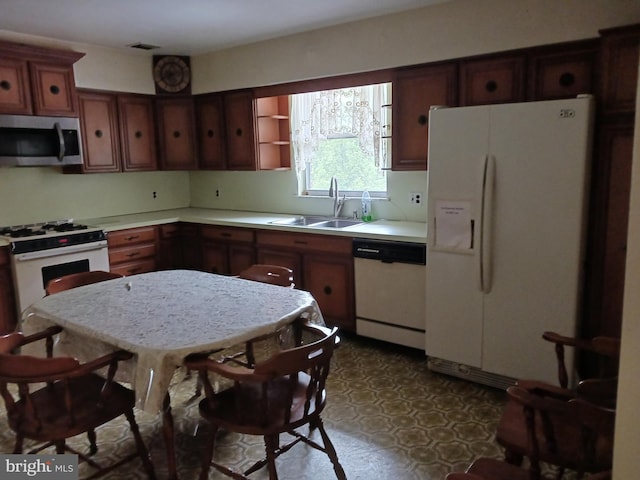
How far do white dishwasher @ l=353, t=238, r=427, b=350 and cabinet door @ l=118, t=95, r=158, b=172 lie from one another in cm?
246

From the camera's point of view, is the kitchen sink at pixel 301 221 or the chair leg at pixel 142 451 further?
the kitchen sink at pixel 301 221

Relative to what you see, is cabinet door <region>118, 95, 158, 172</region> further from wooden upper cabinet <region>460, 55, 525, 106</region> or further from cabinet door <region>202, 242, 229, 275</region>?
wooden upper cabinet <region>460, 55, 525, 106</region>

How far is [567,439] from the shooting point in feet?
5.97

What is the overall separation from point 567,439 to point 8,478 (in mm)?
2197

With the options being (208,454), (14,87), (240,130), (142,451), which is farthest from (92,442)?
(240,130)

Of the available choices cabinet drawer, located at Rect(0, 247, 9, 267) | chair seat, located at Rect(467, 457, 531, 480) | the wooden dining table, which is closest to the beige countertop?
cabinet drawer, located at Rect(0, 247, 9, 267)

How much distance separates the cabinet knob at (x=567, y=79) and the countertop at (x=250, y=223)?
126 centimetres

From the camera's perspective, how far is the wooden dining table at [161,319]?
1.93 meters

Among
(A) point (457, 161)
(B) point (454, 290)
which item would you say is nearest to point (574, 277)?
(B) point (454, 290)

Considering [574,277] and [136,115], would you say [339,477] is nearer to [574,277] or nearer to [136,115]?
[574,277]

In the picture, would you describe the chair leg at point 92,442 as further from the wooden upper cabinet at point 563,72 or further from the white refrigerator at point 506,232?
the wooden upper cabinet at point 563,72

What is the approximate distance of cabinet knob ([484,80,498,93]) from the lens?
10.8 ft

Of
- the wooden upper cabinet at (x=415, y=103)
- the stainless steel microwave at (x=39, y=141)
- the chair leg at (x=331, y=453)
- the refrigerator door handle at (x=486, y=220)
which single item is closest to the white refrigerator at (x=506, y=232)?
the refrigerator door handle at (x=486, y=220)

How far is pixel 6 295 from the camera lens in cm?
376
